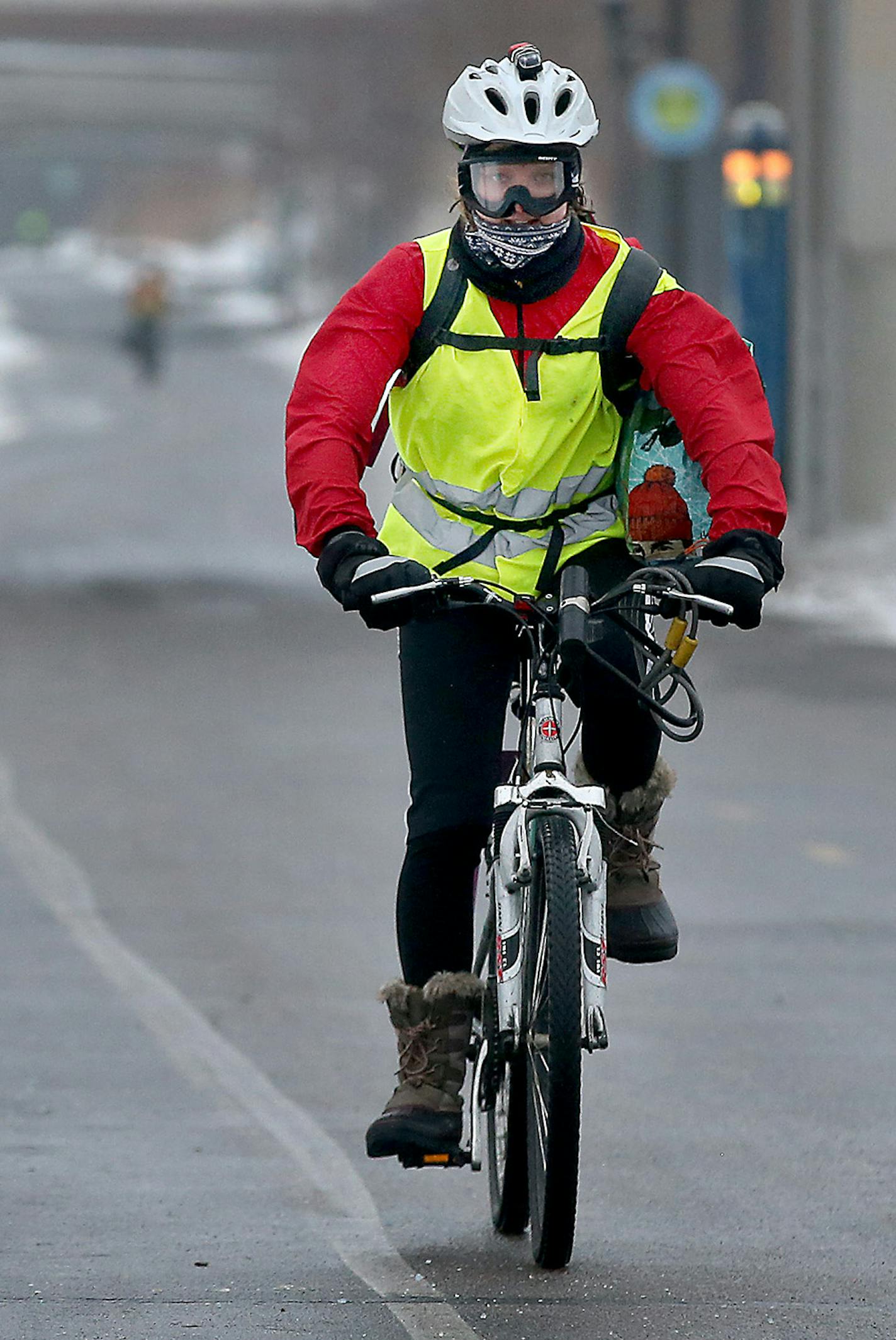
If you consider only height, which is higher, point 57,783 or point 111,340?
point 57,783

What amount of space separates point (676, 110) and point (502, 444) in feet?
75.1

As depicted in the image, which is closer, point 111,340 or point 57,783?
point 57,783

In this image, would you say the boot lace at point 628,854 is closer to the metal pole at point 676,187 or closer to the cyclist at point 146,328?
the metal pole at point 676,187

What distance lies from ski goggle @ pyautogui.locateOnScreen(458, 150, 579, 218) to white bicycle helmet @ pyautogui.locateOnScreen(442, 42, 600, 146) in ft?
0.12

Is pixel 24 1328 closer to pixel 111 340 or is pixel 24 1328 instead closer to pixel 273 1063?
pixel 273 1063

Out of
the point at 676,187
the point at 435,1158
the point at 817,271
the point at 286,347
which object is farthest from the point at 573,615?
the point at 286,347

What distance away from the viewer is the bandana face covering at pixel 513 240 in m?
5.21

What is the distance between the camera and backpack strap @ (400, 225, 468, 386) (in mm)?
5270

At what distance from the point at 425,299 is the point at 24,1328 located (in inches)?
73.3

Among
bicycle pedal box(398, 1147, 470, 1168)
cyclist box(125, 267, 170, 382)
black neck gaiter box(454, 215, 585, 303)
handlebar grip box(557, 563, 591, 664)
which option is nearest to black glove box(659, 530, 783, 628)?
handlebar grip box(557, 563, 591, 664)

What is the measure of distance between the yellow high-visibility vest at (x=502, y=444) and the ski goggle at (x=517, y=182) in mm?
134

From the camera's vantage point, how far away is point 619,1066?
7109 millimetres

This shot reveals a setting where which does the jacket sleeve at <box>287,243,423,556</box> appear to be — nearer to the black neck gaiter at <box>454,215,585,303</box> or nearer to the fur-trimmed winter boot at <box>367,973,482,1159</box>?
the black neck gaiter at <box>454,215,585,303</box>

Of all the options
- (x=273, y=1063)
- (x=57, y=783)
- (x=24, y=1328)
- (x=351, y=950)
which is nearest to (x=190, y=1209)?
(x=24, y=1328)
